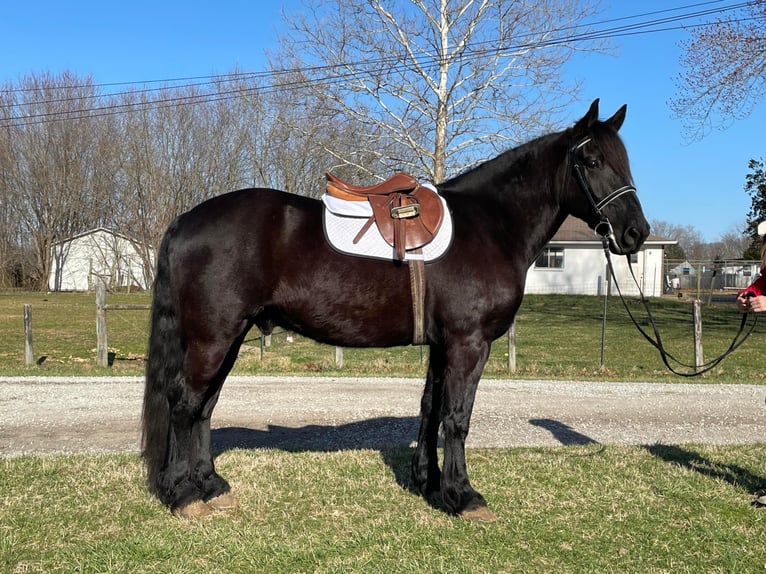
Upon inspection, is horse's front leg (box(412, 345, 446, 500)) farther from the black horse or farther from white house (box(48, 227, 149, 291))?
white house (box(48, 227, 149, 291))

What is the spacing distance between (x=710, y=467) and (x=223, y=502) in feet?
13.5

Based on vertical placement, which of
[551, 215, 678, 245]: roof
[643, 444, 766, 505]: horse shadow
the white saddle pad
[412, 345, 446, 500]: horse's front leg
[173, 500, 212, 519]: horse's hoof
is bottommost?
[643, 444, 766, 505]: horse shadow

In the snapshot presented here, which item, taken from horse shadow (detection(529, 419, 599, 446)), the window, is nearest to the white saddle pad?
horse shadow (detection(529, 419, 599, 446))

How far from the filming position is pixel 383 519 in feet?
13.7

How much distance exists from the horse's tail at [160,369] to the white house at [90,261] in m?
48.3

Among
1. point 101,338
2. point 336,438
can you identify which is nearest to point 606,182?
point 336,438

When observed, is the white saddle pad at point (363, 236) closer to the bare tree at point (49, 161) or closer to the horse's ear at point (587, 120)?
the horse's ear at point (587, 120)

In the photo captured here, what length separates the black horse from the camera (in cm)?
419

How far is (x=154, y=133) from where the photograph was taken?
4316cm

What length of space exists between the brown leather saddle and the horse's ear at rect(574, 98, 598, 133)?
1.09 meters

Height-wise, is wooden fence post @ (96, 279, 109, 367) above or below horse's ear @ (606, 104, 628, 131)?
below

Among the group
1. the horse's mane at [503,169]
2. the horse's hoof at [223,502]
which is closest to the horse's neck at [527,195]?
the horse's mane at [503,169]

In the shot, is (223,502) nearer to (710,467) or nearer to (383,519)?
(383,519)

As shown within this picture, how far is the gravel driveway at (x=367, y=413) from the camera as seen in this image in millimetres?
6691
